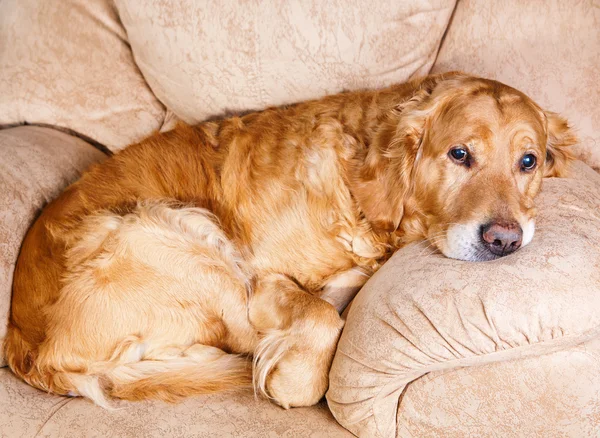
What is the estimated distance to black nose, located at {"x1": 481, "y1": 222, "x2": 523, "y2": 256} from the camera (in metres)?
1.72

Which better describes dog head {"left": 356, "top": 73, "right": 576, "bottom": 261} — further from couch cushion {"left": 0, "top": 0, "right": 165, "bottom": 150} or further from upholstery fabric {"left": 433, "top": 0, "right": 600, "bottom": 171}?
couch cushion {"left": 0, "top": 0, "right": 165, "bottom": 150}

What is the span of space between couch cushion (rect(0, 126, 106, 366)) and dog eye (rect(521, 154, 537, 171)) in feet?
6.04

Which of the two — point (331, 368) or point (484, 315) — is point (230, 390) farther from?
point (484, 315)

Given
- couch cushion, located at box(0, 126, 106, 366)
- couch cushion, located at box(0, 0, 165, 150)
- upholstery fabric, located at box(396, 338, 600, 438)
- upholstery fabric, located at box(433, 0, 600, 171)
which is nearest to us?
upholstery fabric, located at box(396, 338, 600, 438)

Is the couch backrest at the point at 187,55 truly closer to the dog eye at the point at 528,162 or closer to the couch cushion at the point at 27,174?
the couch cushion at the point at 27,174

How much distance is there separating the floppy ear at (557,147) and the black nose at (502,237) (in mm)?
542

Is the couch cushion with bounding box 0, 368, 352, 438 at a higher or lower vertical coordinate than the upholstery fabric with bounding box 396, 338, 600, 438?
lower

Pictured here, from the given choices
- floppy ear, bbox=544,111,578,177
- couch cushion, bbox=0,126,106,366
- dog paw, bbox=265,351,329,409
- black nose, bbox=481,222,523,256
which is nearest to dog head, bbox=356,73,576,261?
black nose, bbox=481,222,523,256

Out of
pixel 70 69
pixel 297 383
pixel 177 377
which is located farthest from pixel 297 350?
pixel 70 69

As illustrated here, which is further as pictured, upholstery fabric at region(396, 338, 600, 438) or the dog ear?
the dog ear

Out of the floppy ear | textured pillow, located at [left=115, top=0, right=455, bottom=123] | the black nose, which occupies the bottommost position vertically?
the black nose

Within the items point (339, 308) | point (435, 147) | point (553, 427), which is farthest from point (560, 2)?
point (553, 427)

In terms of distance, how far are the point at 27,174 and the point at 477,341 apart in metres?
1.85

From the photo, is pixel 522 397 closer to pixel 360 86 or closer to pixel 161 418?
pixel 161 418
